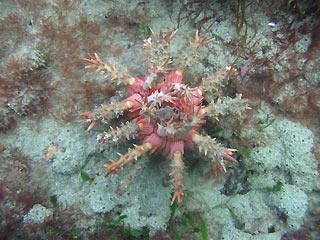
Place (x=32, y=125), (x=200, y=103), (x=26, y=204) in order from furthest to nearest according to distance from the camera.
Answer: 1. (x=32, y=125)
2. (x=26, y=204)
3. (x=200, y=103)

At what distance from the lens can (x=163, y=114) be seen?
2.75 m

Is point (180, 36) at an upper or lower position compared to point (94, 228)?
upper

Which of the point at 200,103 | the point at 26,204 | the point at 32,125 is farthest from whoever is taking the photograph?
the point at 32,125

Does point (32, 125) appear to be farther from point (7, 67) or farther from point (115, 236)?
point (115, 236)

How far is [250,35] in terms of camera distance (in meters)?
3.55

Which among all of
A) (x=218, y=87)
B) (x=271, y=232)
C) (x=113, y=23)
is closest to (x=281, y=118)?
(x=218, y=87)

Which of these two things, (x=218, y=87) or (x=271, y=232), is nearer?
(x=218, y=87)

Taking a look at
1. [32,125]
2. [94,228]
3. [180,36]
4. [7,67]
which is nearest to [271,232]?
[94,228]

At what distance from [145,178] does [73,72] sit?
149 cm

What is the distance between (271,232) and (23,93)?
3227mm

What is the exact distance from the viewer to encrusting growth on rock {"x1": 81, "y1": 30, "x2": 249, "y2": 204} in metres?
2.77

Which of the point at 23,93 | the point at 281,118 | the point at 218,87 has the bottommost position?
the point at 23,93

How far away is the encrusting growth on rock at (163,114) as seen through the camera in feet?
9.09

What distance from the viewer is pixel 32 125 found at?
3525 mm
